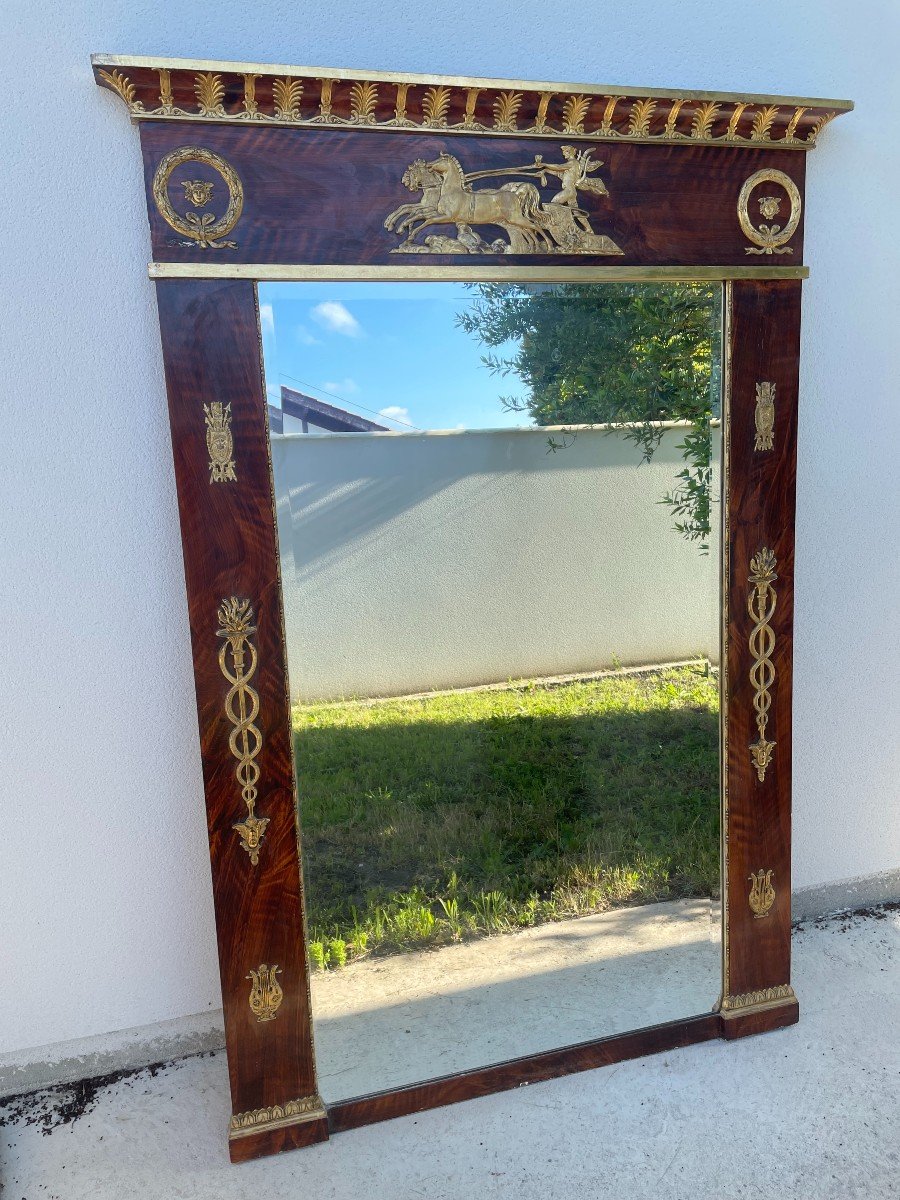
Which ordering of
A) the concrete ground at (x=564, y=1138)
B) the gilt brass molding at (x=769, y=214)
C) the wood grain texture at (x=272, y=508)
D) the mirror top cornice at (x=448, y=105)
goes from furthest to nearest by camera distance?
the gilt brass molding at (x=769, y=214) < the concrete ground at (x=564, y=1138) < the wood grain texture at (x=272, y=508) < the mirror top cornice at (x=448, y=105)

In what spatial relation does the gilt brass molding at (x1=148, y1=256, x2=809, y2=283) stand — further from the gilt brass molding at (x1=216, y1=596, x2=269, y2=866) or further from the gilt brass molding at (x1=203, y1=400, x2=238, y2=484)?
the gilt brass molding at (x1=216, y1=596, x2=269, y2=866)

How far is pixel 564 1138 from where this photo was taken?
1776 millimetres

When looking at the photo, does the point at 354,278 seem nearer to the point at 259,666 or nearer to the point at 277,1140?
the point at 259,666

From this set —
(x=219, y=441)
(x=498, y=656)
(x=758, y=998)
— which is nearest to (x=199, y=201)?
(x=219, y=441)

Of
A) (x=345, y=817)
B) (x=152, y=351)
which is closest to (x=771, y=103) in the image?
(x=152, y=351)

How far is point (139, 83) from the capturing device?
4.74 ft

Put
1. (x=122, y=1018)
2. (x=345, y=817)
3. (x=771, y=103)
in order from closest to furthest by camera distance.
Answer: (x=771, y=103) < (x=345, y=817) < (x=122, y=1018)

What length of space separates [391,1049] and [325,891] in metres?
0.37

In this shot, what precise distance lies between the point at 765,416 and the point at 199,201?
1.18 meters

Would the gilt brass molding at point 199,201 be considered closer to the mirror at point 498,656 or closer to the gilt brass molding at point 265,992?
the mirror at point 498,656

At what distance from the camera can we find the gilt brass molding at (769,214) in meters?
1.78

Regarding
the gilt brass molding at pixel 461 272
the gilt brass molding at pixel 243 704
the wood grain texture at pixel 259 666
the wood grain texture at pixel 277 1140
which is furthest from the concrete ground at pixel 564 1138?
the gilt brass molding at pixel 461 272

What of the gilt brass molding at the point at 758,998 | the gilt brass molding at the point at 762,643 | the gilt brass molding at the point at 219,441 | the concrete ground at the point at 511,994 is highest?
the gilt brass molding at the point at 219,441

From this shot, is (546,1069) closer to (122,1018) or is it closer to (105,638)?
(122,1018)
